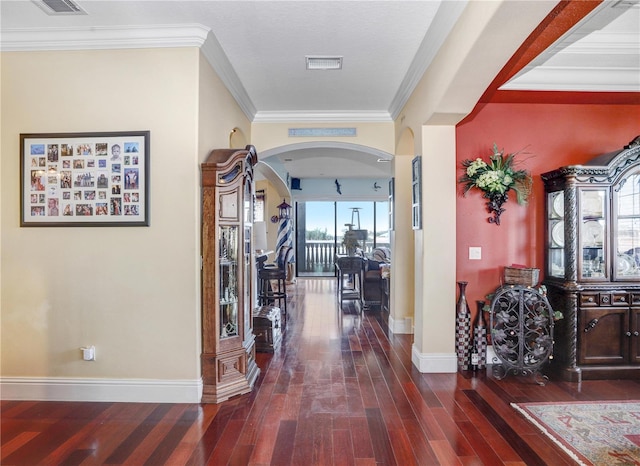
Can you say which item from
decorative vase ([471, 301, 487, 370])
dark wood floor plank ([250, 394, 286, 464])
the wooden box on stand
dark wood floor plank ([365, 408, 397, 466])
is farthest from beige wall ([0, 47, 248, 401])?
decorative vase ([471, 301, 487, 370])

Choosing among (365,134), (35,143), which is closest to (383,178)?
(365,134)

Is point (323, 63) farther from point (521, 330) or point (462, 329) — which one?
point (521, 330)

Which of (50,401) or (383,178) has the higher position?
(383,178)

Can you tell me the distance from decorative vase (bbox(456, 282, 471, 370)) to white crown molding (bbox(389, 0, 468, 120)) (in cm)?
211

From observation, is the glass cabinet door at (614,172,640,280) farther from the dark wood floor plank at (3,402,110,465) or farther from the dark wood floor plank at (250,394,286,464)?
the dark wood floor plank at (3,402,110,465)

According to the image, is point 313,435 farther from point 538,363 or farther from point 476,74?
point 476,74

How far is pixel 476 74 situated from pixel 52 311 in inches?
152

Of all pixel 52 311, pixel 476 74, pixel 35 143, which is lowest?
pixel 52 311

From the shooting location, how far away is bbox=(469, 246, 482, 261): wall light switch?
12.5 ft

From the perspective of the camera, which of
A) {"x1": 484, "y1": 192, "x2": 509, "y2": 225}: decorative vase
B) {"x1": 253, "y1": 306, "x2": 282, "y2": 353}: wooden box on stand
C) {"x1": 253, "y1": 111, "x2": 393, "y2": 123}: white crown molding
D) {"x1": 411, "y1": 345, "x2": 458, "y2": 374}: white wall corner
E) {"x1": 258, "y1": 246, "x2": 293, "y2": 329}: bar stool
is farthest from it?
{"x1": 258, "y1": 246, "x2": 293, "y2": 329}: bar stool

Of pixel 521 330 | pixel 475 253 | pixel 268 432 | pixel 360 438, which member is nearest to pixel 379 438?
pixel 360 438

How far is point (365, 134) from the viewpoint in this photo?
493 centimetres

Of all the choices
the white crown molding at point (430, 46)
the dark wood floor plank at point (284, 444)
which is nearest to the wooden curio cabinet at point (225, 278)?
the dark wood floor plank at point (284, 444)

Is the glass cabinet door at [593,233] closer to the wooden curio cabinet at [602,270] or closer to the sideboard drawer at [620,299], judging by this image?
the wooden curio cabinet at [602,270]
